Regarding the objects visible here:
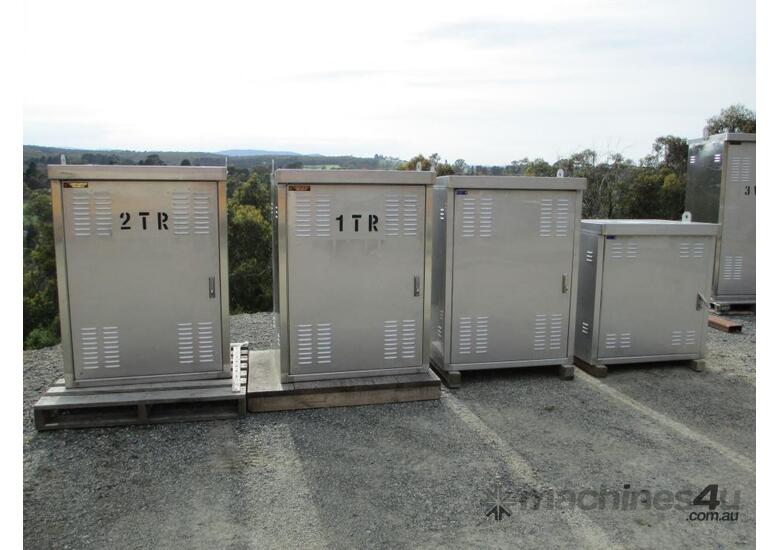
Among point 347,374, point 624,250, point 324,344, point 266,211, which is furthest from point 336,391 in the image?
point 266,211

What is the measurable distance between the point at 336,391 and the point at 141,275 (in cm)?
188

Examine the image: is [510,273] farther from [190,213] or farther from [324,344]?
[190,213]

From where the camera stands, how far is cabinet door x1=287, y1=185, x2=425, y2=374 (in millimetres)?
5129

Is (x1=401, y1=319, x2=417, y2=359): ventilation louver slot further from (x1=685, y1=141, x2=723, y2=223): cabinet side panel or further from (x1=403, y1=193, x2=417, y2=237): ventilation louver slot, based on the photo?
(x1=685, y1=141, x2=723, y2=223): cabinet side panel

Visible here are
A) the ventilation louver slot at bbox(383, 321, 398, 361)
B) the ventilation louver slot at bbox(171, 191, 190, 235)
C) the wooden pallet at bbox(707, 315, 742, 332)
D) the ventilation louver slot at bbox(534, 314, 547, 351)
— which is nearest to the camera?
the ventilation louver slot at bbox(171, 191, 190, 235)

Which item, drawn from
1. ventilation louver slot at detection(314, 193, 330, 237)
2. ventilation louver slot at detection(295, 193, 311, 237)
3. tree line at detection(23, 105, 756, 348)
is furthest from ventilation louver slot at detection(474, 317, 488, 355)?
tree line at detection(23, 105, 756, 348)

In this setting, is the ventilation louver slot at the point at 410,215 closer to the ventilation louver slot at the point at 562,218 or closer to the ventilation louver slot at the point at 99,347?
the ventilation louver slot at the point at 562,218

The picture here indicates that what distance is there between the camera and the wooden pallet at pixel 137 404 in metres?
4.73

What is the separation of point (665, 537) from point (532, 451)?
117cm

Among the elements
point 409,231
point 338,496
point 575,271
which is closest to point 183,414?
point 338,496

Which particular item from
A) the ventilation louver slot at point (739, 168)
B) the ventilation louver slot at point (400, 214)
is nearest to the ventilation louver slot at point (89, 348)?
the ventilation louver slot at point (400, 214)

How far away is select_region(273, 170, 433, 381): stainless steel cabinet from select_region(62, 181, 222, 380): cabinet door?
0.63 meters

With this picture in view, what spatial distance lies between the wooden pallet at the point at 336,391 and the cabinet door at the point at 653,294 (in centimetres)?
210

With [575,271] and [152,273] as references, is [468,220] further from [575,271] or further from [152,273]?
[152,273]
